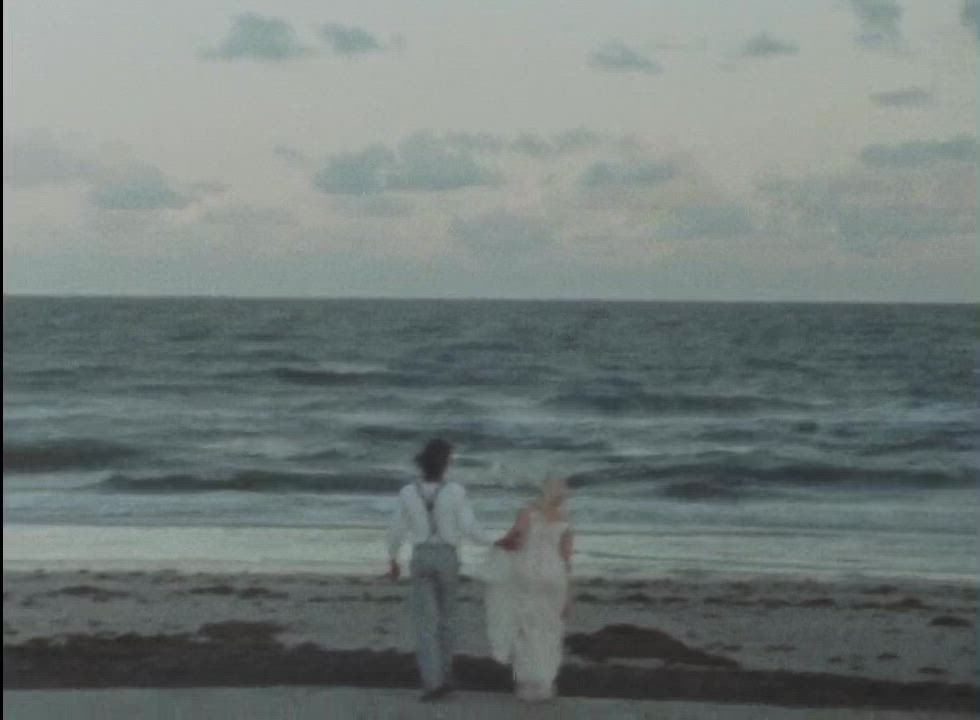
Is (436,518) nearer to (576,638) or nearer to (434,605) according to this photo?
(434,605)

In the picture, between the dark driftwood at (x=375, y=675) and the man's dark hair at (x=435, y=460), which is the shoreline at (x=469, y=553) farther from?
the man's dark hair at (x=435, y=460)

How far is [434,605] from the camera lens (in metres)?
9.48

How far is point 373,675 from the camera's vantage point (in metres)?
10.9

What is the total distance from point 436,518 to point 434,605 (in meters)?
0.46

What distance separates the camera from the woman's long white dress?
9.59 metres

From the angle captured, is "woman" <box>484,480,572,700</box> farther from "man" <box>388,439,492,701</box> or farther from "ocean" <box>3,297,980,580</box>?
"ocean" <box>3,297,980,580</box>

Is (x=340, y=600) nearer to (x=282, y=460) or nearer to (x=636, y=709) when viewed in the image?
(x=636, y=709)

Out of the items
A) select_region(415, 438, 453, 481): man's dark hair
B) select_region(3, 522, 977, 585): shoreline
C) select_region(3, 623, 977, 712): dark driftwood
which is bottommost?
select_region(3, 522, 977, 585): shoreline

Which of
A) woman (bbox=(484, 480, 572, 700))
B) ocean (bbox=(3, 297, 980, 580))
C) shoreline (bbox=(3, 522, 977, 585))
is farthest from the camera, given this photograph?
ocean (bbox=(3, 297, 980, 580))

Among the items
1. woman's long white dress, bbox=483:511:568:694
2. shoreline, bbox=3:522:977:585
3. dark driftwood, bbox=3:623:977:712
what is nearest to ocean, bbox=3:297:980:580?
shoreline, bbox=3:522:977:585

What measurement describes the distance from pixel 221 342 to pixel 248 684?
43.8 metres

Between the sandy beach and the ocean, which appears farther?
the ocean

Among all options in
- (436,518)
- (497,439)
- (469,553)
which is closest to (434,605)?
(436,518)

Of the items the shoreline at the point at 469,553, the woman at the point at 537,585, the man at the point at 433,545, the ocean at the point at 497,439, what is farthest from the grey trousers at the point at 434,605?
the shoreline at the point at 469,553
